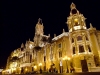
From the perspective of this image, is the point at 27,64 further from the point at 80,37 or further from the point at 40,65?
the point at 80,37

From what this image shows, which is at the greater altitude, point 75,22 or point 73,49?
point 75,22

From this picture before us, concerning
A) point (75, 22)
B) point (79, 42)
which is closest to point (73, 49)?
point (79, 42)

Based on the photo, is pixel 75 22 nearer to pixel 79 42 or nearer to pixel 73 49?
pixel 79 42

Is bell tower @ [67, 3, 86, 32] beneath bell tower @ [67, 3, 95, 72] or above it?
above

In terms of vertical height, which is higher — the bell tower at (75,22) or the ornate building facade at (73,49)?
the bell tower at (75,22)

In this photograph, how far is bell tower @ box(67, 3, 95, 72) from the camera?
26.4 metres

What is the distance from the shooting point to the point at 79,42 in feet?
93.7

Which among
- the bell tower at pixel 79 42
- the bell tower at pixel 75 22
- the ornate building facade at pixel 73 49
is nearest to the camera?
the bell tower at pixel 79 42

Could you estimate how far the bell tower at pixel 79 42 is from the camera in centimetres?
2639

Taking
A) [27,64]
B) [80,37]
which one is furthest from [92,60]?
[27,64]

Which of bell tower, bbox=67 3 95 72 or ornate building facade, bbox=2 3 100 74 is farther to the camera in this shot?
ornate building facade, bbox=2 3 100 74

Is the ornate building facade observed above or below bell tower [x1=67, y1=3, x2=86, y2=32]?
below

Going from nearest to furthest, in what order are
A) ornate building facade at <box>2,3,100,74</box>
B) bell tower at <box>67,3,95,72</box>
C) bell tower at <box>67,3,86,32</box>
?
1. bell tower at <box>67,3,95,72</box>
2. ornate building facade at <box>2,3,100,74</box>
3. bell tower at <box>67,3,86,32</box>

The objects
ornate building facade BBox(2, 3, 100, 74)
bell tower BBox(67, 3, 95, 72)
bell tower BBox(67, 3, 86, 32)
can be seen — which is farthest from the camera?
bell tower BBox(67, 3, 86, 32)
